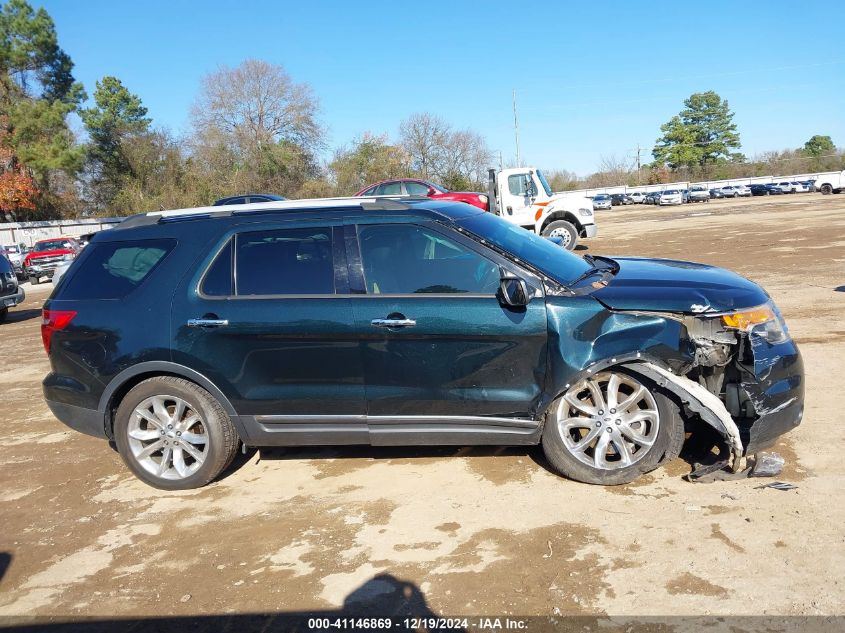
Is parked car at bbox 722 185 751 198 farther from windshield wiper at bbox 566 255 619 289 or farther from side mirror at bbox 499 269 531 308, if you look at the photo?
side mirror at bbox 499 269 531 308

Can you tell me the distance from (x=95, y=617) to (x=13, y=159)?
46822mm

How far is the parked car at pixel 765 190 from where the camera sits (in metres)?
62.6

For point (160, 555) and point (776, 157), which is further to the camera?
point (776, 157)

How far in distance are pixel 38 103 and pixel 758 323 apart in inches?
1858

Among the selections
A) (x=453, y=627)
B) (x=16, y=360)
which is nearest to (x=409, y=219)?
(x=453, y=627)

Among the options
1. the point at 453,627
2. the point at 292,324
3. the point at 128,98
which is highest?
the point at 128,98

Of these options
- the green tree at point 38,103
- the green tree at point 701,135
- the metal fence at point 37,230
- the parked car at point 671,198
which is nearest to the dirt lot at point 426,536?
the metal fence at point 37,230

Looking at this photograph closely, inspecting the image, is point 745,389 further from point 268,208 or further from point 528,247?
point 268,208

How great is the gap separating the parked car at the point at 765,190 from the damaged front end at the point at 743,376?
66.3 meters

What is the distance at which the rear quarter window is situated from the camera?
4.87 meters

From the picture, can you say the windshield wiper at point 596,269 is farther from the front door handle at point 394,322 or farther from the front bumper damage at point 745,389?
the front door handle at point 394,322

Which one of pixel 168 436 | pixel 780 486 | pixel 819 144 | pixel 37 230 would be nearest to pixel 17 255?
pixel 37 230

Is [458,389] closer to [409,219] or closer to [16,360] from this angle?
[409,219]

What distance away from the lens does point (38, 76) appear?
1753 inches
